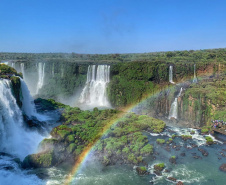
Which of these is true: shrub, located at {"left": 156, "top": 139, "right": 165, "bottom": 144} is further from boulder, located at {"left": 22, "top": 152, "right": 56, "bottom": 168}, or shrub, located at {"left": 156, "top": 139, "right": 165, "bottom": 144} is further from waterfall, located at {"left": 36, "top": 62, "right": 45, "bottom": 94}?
waterfall, located at {"left": 36, "top": 62, "right": 45, "bottom": 94}

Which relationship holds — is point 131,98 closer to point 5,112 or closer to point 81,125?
point 81,125

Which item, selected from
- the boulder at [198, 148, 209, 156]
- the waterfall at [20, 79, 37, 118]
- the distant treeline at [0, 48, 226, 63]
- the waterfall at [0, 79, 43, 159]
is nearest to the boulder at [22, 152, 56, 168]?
the waterfall at [0, 79, 43, 159]

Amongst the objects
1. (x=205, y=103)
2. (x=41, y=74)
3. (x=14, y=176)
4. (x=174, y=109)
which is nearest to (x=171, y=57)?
(x=174, y=109)

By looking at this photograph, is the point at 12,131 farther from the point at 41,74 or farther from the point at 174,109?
the point at 41,74

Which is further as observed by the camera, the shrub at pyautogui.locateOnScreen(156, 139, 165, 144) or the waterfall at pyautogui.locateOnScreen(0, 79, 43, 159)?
the shrub at pyautogui.locateOnScreen(156, 139, 165, 144)

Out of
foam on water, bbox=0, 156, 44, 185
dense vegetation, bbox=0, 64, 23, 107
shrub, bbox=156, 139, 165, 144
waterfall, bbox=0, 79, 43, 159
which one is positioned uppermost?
dense vegetation, bbox=0, 64, 23, 107

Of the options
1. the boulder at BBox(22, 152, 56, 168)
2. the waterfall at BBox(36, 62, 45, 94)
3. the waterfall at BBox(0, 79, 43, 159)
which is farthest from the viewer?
the waterfall at BBox(36, 62, 45, 94)

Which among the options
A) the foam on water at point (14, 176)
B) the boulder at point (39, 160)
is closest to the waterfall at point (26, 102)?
the boulder at point (39, 160)

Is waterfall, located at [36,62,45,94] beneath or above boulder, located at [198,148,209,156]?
above

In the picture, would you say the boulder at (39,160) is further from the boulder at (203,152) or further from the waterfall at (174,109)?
the waterfall at (174,109)
